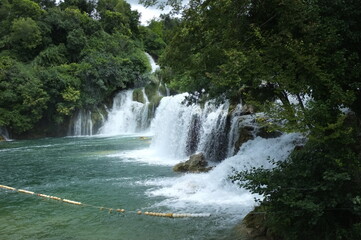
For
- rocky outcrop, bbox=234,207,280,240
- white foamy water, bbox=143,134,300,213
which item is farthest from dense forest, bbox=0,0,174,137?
rocky outcrop, bbox=234,207,280,240

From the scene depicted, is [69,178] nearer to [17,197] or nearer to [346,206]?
[17,197]

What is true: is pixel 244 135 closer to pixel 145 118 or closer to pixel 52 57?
pixel 145 118

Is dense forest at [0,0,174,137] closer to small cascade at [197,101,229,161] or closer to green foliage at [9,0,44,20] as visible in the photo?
green foliage at [9,0,44,20]

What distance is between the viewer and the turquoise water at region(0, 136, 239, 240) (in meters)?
6.64

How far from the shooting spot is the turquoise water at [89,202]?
6.64 meters

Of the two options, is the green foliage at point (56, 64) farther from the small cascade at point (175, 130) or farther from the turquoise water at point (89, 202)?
the small cascade at point (175, 130)

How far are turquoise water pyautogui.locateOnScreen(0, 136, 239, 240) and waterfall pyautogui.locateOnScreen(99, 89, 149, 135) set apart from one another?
42.2 feet

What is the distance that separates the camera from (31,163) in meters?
15.9

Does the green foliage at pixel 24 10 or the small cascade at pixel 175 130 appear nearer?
the small cascade at pixel 175 130

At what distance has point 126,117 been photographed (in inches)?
1192

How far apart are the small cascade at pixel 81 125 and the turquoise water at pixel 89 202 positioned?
1412cm

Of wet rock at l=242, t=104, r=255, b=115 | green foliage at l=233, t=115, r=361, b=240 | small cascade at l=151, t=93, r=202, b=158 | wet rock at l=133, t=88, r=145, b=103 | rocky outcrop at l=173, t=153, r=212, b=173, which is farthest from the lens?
wet rock at l=133, t=88, r=145, b=103

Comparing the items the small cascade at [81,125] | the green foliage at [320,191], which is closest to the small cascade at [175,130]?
the green foliage at [320,191]

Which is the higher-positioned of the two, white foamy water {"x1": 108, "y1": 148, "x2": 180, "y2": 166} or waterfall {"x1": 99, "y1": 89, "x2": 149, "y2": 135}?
waterfall {"x1": 99, "y1": 89, "x2": 149, "y2": 135}
